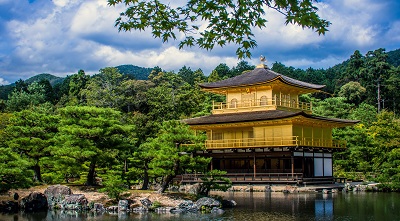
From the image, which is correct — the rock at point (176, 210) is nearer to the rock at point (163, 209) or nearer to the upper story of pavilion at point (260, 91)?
the rock at point (163, 209)

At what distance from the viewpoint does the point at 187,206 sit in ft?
64.2

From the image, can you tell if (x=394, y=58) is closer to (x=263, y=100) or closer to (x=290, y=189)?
(x=263, y=100)

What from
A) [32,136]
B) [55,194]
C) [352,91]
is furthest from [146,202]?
[352,91]

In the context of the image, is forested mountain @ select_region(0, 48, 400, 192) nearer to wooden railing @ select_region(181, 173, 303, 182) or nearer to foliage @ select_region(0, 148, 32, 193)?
foliage @ select_region(0, 148, 32, 193)

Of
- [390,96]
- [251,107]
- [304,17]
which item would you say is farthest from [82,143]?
[390,96]

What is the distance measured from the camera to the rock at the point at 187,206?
63.7ft

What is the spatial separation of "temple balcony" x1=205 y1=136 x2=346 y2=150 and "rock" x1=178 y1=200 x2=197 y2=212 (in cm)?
1184

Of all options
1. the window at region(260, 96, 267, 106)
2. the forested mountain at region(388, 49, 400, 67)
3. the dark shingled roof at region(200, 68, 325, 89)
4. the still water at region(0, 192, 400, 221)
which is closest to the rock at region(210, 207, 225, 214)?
the still water at region(0, 192, 400, 221)

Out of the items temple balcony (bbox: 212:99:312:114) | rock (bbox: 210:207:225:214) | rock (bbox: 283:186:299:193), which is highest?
temple balcony (bbox: 212:99:312:114)

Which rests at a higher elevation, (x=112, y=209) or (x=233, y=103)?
(x=233, y=103)

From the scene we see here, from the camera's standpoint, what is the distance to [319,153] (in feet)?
110

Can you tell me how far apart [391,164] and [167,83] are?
110ft

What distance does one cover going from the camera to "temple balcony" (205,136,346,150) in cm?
3101

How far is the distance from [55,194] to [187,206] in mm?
5815
